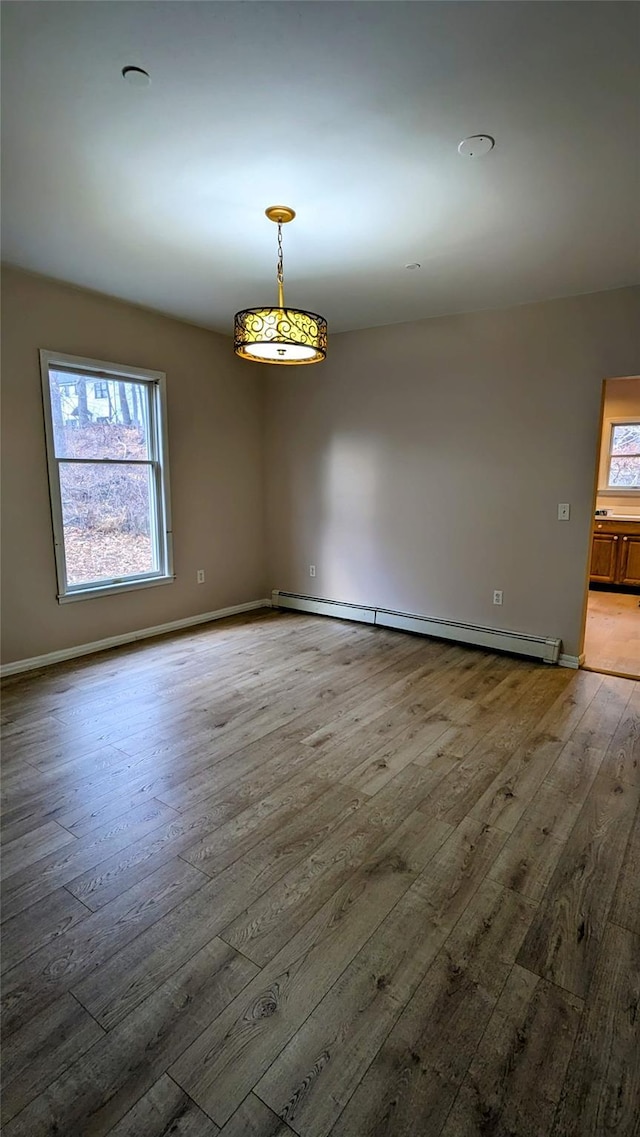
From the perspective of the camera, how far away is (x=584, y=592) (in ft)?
12.4

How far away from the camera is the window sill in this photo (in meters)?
3.92

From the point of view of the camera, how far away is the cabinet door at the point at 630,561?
593 cm

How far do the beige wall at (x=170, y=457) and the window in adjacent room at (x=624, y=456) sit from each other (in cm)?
434

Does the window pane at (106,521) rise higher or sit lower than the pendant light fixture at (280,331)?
lower

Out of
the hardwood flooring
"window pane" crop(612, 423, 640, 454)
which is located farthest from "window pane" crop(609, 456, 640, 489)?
the hardwood flooring

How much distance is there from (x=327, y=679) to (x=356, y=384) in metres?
2.69

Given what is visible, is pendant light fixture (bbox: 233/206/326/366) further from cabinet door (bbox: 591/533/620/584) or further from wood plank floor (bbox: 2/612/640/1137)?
cabinet door (bbox: 591/533/620/584)

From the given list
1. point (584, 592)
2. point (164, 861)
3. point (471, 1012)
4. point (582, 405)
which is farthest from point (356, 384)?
point (471, 1012)

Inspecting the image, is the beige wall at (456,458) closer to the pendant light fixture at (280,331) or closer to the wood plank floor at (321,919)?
the wood plank floor at (321,919)

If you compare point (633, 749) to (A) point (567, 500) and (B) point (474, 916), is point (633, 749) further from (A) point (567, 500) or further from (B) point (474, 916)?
(A) point (567, 500)

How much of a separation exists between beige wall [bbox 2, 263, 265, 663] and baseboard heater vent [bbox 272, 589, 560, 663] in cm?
62

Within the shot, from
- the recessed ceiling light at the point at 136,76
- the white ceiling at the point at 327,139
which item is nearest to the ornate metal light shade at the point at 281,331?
the white ceiling at the point at 327,139

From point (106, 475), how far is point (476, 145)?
3.22 m

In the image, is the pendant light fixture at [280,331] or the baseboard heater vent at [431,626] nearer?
the pendant light fixture at [280,331]
